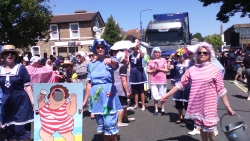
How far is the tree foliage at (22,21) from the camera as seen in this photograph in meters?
13.7

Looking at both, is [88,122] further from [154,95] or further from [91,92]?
[91,92]

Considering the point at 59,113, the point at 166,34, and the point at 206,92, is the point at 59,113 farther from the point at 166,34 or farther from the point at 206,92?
the point at 166,34

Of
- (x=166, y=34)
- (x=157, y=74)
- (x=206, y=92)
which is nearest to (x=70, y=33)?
(x=166, y=34)

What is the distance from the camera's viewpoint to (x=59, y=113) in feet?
16.1

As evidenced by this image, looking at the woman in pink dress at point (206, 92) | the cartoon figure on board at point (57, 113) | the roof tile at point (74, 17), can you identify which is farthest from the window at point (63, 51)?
the woman in pink dress at point (206, 92)

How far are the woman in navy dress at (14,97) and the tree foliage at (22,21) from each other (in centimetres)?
948

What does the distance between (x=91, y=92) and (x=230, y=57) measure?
58.9 ft

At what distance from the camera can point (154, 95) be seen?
811 centimetres

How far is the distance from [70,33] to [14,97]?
3296 cm

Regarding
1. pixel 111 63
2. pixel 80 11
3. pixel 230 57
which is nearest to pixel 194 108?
pixel 111 63

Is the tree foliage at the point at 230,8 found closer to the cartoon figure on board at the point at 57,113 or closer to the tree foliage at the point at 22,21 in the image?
the tree foliage at the point at 22,21

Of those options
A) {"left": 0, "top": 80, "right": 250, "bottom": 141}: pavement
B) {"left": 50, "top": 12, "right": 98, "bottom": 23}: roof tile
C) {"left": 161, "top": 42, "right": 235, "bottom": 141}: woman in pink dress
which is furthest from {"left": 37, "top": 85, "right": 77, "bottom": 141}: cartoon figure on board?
{"left": 50, "top": 12, "right": 98, "bottom": 23}: roof tile

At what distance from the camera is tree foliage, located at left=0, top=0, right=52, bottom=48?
1367 centimetres

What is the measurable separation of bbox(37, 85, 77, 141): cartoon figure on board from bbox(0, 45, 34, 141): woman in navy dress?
275 mm
